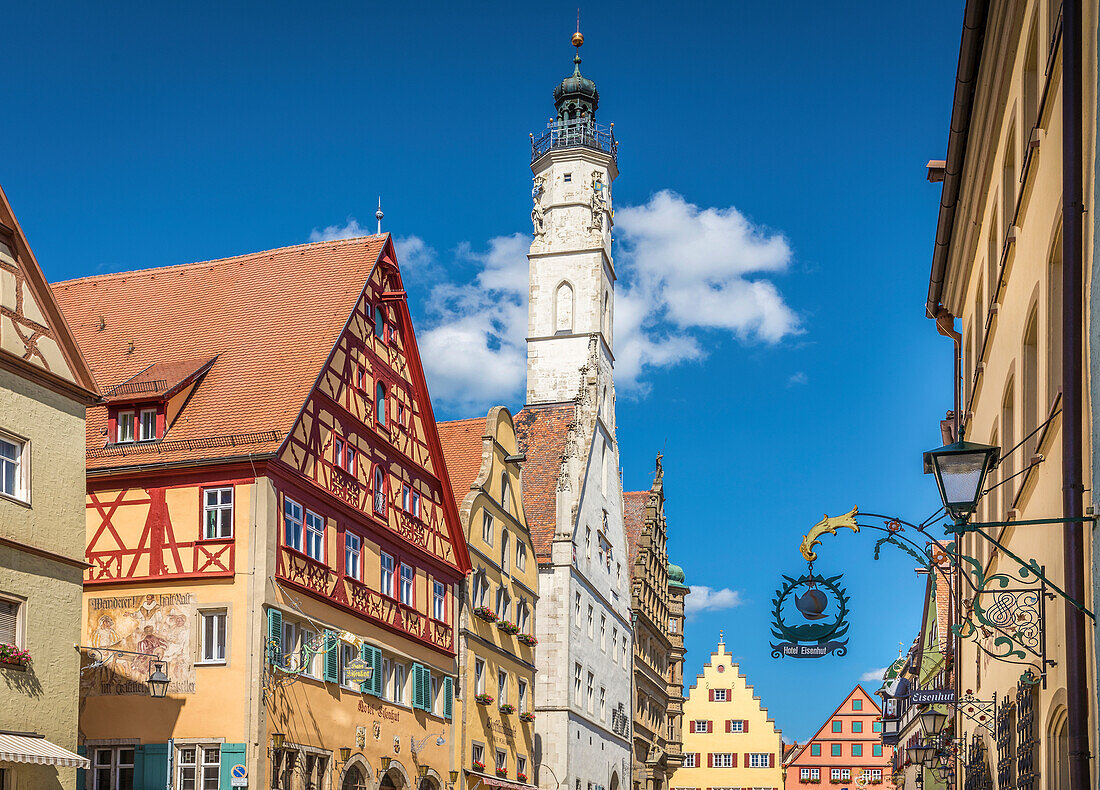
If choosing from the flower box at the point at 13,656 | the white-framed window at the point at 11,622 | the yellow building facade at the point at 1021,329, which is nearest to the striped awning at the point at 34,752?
the flower box at the point at 13,656

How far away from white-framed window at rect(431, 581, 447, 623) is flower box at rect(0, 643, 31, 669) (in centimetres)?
1434

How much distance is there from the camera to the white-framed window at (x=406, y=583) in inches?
1146

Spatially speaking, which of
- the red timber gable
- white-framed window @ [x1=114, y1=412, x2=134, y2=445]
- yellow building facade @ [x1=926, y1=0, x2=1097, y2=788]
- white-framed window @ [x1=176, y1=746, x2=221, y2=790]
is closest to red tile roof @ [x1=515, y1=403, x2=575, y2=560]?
the red timber gable

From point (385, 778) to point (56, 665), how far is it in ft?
38.2

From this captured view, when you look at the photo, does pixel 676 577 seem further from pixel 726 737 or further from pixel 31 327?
pixel 31 327

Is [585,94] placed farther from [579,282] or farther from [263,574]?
[263,574]

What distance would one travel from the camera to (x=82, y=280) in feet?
99.7

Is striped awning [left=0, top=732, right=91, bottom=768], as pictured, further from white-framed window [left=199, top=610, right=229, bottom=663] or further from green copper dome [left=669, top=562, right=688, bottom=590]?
green copper dome [left=669, top=562, right=688, bottom=590]

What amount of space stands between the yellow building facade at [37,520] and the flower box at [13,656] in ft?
0.06

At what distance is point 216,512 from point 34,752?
24.6 feet

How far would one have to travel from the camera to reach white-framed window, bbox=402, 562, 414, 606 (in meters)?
29.1

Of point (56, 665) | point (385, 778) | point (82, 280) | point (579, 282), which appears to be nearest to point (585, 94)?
point (579, 282)

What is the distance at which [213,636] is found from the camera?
23.0m

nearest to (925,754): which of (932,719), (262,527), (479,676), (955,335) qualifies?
(932,719)
